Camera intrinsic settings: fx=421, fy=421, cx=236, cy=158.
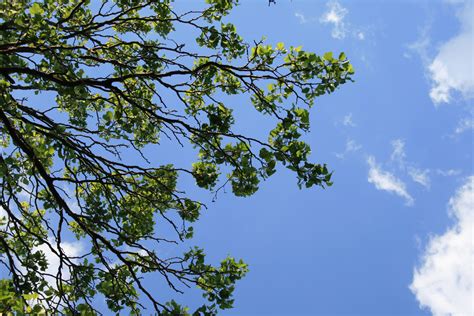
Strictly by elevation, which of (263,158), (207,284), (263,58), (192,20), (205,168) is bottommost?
Result: (207,284)

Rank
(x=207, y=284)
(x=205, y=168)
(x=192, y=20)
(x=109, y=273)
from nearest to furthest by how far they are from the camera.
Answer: (x=207, y=284), (x=109, y=273), (x=205, y=168), (x=192, y=20)

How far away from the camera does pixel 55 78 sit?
20.5 ft

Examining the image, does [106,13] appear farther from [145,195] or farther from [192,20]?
[145,195]

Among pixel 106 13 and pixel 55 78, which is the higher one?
pixel 106 13

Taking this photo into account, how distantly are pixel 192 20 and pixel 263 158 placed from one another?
364cm

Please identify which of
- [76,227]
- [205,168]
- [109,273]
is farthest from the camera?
[76,227]

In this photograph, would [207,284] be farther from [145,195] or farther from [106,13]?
[106,13]

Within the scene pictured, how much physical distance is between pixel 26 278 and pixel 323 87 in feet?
20.2

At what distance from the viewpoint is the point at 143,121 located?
9.01 metres

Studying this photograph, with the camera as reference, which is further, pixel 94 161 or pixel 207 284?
pixel 94 161

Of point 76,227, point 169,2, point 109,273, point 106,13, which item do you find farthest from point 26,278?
point 169,2

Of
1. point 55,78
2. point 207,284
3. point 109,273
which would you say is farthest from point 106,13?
point 207,284

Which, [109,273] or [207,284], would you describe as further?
[109,273]

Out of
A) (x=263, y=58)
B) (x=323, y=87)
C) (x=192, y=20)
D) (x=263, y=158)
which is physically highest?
(x=192, y=20)
